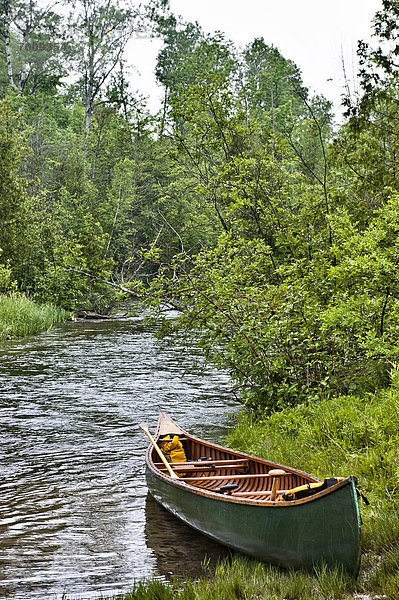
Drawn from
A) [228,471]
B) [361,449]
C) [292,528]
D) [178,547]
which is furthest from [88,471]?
[292,528]

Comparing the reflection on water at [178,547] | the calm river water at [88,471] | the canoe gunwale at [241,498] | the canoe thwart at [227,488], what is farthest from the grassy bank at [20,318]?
the canoe thwart at [227,488]

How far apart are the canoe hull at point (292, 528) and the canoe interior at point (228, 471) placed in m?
0.31

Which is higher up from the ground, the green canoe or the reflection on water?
the green canoe

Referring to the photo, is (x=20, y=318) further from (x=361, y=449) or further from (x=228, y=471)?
(x=361, y=449)

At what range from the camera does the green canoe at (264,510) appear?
407 centimetres

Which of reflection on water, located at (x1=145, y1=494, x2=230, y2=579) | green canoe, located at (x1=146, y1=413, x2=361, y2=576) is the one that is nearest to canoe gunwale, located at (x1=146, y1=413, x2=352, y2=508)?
green canoe, located at (x1=146, y1=413, x2=361, y2=576)

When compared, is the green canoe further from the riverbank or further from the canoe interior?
the riverbank

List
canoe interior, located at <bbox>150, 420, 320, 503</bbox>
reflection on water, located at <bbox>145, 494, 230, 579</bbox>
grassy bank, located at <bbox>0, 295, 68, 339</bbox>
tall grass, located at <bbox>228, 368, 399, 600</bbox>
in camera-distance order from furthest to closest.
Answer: grassy bank, located at <bbox>0, 295, 68, 339</bbox> < canoe interior, located at <bbox>150, 420, 320, 503</bbox> < reflection on water, located at <bbox>145, 494, 230, 579</bbox> < tall grass, located at <bbox>228, 368, 399, 600</bbox>

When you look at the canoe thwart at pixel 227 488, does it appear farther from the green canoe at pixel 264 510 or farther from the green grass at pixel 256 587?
the green grass at pixel 256 587

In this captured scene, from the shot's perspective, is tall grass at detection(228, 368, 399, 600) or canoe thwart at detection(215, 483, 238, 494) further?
canoe thwart at detection(215, 483, 238, 494)

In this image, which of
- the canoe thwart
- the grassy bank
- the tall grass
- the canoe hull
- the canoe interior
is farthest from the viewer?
the grassy bank

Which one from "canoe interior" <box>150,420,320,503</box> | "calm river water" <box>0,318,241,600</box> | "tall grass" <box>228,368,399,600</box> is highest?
"tall grass" <box>228,368,399,600</box>

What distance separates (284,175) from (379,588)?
9.81 meters

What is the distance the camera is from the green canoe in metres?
4.07
